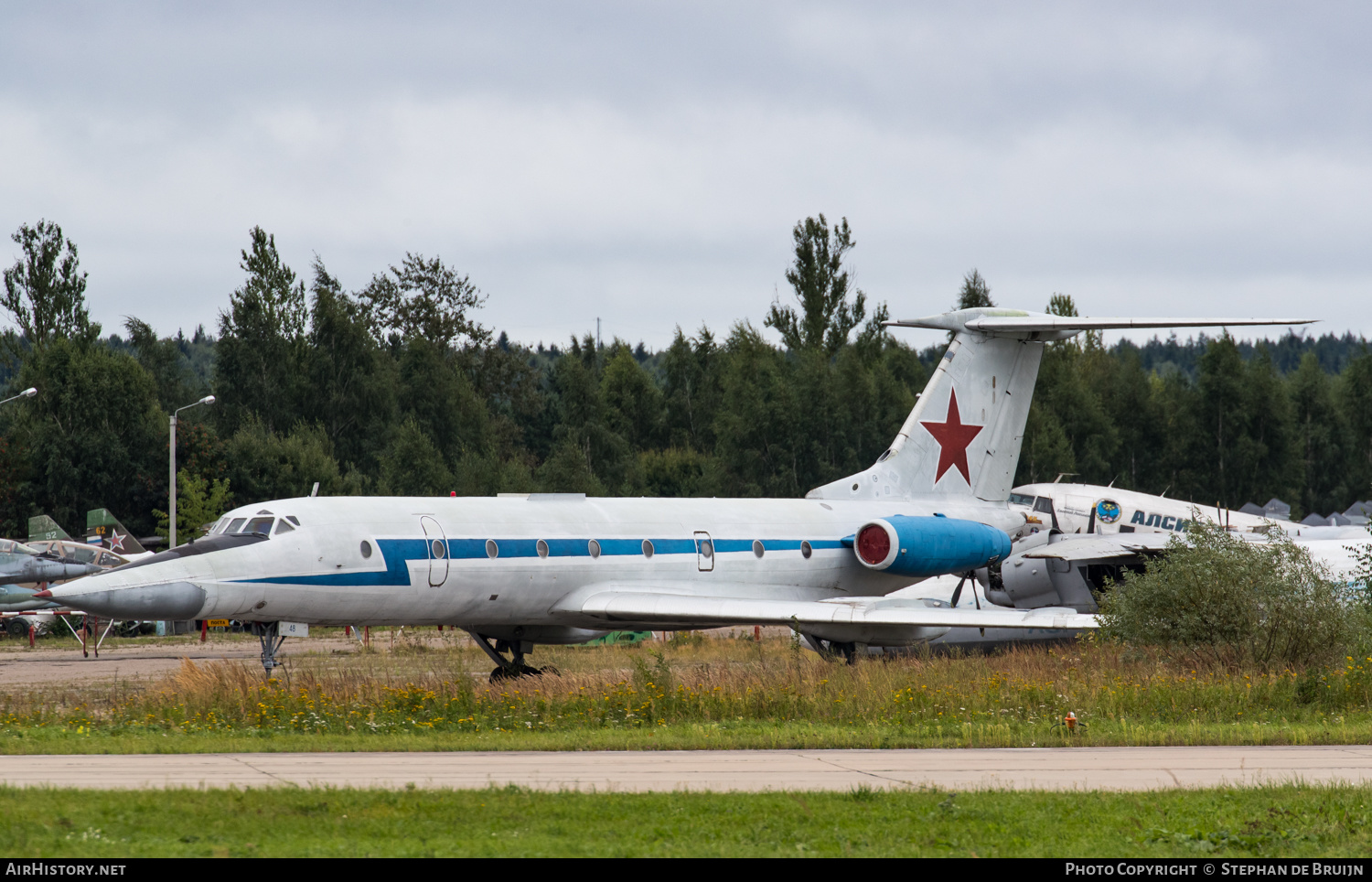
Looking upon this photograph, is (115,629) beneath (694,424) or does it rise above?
beneath

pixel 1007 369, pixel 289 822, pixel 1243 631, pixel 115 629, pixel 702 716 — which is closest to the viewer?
pixel 289 822

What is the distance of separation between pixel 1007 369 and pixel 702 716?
1508cm

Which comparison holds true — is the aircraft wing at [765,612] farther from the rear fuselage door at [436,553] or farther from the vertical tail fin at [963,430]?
the vertical tail fin at [963,430]

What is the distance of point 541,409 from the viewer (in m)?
91.3

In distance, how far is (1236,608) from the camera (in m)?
19.5

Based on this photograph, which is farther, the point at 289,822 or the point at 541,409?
the point at 541,409

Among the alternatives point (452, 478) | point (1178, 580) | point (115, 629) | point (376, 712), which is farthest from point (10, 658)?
point (452, 478)

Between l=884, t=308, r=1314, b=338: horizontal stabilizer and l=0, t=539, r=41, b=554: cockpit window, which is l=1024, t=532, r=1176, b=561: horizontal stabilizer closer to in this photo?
l=884, t=308, r=1314, b=338: horizontal stabilizer

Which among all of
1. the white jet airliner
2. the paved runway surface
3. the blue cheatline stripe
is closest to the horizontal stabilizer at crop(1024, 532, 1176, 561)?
the white jet airliner

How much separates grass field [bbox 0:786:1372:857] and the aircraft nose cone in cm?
812

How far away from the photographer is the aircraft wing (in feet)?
70.5

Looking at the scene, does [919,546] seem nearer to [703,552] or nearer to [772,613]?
[703,552]
